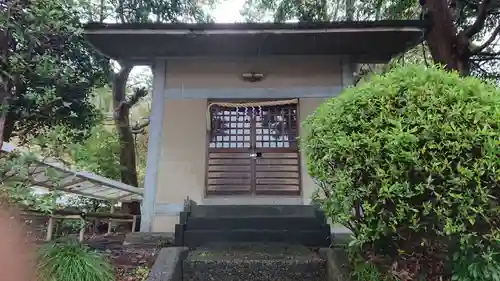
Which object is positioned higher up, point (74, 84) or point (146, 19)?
point (146, 19)

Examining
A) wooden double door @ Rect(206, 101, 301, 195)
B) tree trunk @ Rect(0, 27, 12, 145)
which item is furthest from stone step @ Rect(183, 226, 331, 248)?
tree trunk @ Rect(0, 27, 12, 145)

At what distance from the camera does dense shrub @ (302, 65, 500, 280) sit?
2732 millimetres

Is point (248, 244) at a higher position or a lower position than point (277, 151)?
lower

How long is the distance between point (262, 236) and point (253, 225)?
270 millimetres

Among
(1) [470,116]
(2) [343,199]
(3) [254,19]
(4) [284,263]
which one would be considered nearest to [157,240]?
(4) [284,263]

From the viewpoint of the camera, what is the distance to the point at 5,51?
3959 millimetres

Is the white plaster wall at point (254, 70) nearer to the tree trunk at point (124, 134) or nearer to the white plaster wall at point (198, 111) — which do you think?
the white plaster wall at point (198, 111)

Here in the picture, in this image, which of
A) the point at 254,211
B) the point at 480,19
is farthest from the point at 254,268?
the point at 480,19

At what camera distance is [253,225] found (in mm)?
5461

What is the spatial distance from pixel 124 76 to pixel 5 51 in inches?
277

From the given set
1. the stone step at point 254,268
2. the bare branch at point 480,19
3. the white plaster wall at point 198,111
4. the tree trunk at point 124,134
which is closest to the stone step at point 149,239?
the white plaster wall at point 198,111

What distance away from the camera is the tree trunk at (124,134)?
1077 centimetres

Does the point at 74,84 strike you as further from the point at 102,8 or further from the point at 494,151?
the point at 494,151

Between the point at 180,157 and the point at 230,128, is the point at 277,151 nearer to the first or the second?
the point at 230,128
